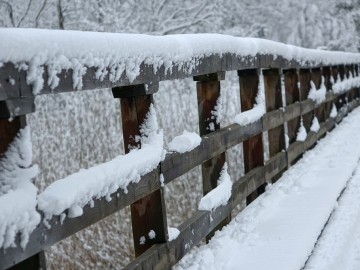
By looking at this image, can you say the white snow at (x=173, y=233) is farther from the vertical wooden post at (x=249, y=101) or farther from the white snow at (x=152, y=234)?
the vertical wooden post at (x=249, y=101)

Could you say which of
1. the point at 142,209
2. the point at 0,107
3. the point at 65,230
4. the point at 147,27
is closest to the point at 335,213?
the point at 142,209

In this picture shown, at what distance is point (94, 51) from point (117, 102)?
28.4ft

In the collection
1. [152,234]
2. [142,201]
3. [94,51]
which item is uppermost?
[94,51]

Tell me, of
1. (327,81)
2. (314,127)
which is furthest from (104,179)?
(327,81)

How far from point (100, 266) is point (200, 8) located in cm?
2031

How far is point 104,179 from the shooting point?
2.18 metres

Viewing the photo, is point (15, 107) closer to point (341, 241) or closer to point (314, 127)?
point (341, 241)

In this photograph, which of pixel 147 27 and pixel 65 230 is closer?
pixel 65 230

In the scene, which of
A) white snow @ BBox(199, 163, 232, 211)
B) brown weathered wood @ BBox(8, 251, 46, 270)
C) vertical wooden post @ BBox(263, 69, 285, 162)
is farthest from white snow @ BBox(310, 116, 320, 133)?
brown weathered wood @ BBox(8, 251, 46, 270)

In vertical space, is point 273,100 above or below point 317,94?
above

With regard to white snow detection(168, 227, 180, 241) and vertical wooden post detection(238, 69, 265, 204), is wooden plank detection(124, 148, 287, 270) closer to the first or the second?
white snow detection(168, 227, 180, 241)

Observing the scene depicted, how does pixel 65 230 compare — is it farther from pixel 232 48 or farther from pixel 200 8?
pixel 200 8

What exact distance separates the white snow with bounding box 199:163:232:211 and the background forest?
4.22 ft

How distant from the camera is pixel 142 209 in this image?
2.81m
